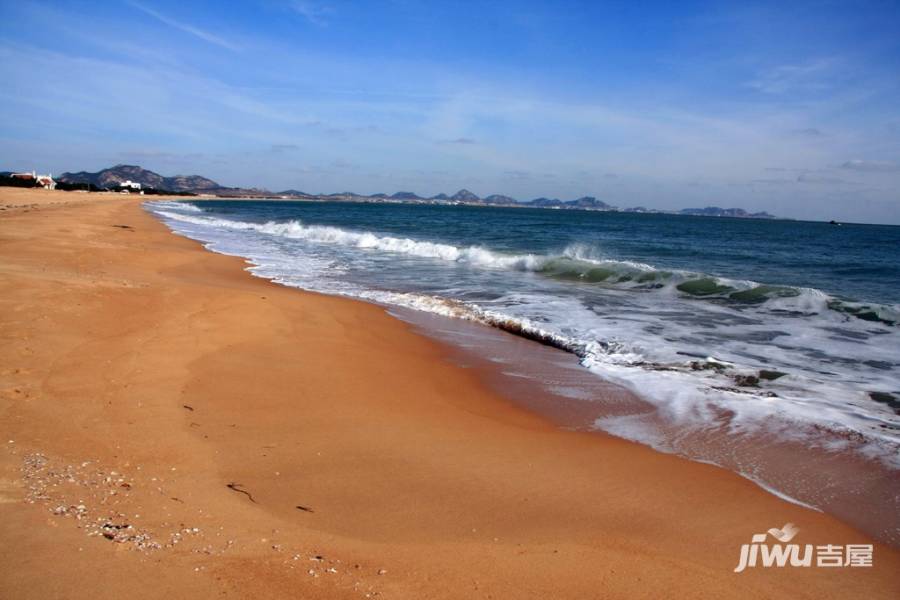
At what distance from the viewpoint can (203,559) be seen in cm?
248

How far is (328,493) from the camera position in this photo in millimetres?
3271

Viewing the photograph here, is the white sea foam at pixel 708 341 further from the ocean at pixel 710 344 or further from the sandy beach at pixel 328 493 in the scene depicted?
the sandy beach at pixel 328 493

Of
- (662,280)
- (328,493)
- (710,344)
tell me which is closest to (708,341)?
(710,344)

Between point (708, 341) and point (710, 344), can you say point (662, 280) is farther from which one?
point (710, 344)
